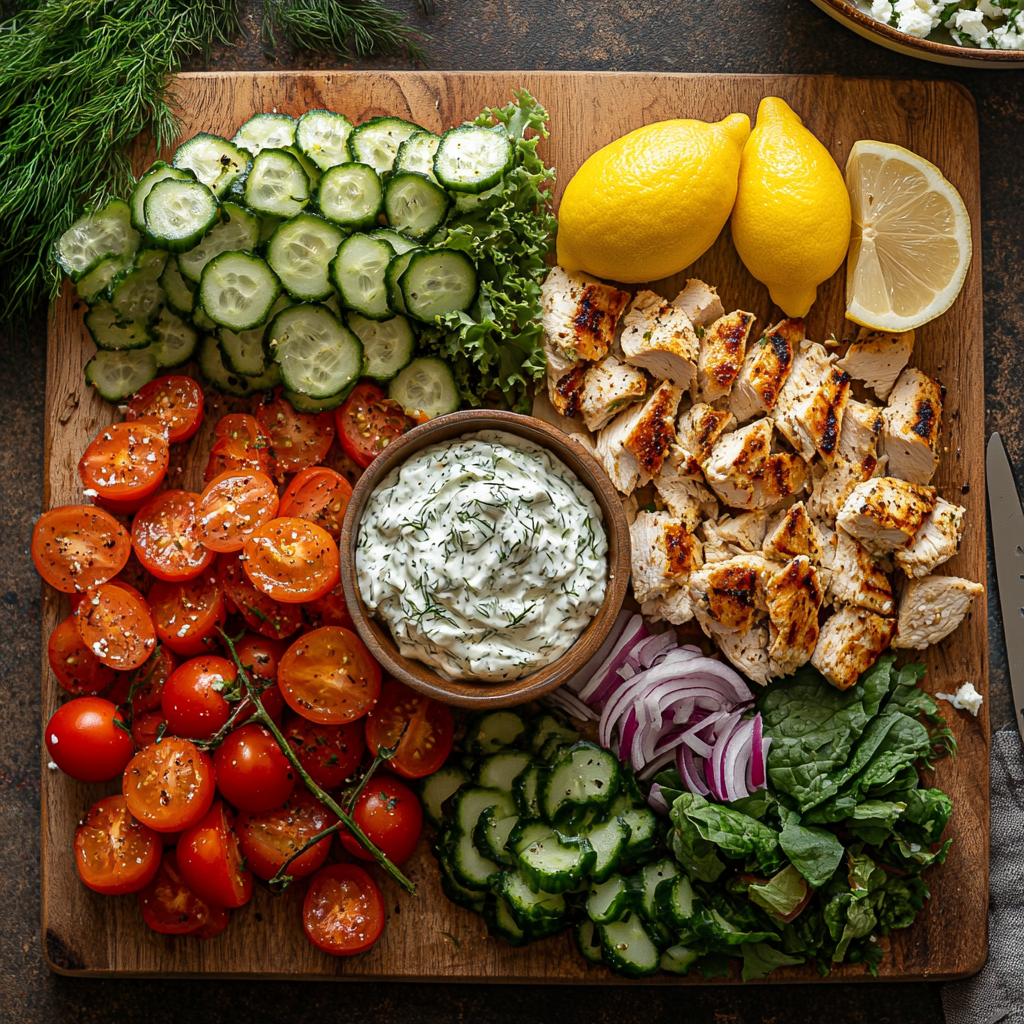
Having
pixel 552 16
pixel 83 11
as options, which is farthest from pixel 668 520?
pixel 83 11

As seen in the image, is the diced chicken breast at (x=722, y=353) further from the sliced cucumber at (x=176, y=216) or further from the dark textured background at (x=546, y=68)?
the sliced cucumber at (x=176, y=216)

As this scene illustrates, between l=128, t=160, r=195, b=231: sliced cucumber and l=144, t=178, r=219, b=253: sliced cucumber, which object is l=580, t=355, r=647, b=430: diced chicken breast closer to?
l=144, t=178, r=219, b=253: sliced cucumber

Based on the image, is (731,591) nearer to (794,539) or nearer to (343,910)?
(794,539)

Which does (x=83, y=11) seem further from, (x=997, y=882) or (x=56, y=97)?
(x=997, y=882)

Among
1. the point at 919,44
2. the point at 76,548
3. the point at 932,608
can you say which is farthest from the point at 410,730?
the point at 919,44

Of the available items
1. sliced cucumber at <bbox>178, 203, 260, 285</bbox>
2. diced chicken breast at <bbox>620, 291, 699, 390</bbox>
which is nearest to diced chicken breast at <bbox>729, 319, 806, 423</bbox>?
diced chicken breast at <bbox>620, 291, 699, 390</bbox>

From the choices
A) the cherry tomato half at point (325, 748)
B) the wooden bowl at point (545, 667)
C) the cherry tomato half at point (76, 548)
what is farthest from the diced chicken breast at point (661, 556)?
the cherry tomato half at point (76, 548)
